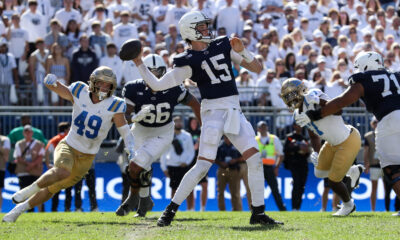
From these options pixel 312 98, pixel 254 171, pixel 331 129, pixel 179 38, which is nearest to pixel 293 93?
pixel 312 98

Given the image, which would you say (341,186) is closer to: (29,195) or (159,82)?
(159,82)

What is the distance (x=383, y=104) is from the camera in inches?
322

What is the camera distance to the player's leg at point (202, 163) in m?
7.84

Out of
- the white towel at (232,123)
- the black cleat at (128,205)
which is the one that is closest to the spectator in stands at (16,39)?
the black cleat at (128,205)

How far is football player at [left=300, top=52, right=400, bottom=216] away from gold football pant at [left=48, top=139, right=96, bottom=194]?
2.72m

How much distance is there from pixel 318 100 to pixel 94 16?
943 cm

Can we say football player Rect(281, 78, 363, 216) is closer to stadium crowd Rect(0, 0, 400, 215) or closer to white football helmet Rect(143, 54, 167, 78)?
white football helmet Rect(143, 54, 167, 78)

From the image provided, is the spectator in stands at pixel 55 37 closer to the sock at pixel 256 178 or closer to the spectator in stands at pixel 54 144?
the spectator in stands at pixel 54 144

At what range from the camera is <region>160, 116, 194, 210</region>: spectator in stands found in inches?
564

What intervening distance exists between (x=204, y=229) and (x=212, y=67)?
5.21ft

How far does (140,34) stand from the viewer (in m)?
16.8

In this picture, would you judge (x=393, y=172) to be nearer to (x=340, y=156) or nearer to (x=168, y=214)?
(x=340, y=156)

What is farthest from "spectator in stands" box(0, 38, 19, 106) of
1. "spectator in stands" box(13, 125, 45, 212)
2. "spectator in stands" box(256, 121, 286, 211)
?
"spectator in stands" box(256, 121, 286, 211)

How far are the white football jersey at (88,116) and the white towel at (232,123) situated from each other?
142cm
